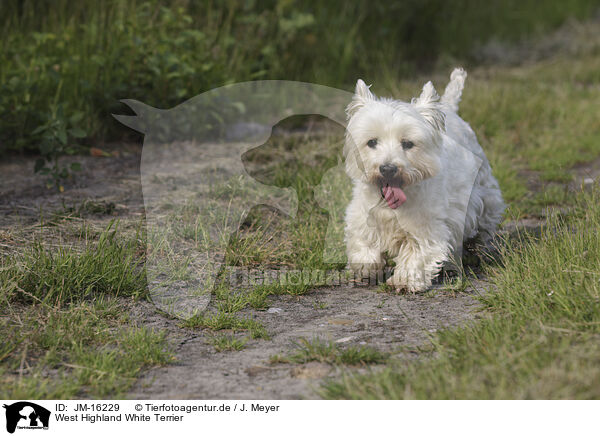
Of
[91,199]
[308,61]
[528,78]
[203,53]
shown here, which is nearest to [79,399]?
[91,199]

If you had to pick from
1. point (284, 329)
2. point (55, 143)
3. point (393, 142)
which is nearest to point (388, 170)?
point (393, 142)

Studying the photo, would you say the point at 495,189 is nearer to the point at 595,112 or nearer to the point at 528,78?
the point at 595,112

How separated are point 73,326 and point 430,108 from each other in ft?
7.33

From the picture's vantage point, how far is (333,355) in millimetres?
3096

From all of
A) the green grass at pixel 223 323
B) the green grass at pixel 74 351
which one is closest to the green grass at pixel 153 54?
the green grass at pixel 74 351

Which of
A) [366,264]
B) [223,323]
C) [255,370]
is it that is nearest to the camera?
[255,370]

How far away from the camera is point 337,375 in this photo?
2928 millimetres

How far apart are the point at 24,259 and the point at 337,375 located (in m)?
1.96

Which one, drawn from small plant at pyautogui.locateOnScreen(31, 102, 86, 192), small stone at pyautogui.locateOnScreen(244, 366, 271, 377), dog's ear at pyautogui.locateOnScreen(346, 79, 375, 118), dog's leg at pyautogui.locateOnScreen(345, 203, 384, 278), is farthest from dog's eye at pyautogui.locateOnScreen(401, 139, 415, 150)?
small plant at pyautogui.locateOnScreen(31, 102, 86, 192)

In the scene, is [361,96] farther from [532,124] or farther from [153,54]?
[532,124]

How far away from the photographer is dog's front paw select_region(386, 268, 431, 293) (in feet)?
13.3

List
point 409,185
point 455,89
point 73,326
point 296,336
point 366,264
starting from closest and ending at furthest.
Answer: point 73,326, point 296,336, point 409,185, point 366,264, point 455,89

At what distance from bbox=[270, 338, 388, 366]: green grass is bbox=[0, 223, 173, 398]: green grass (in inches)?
23.0
